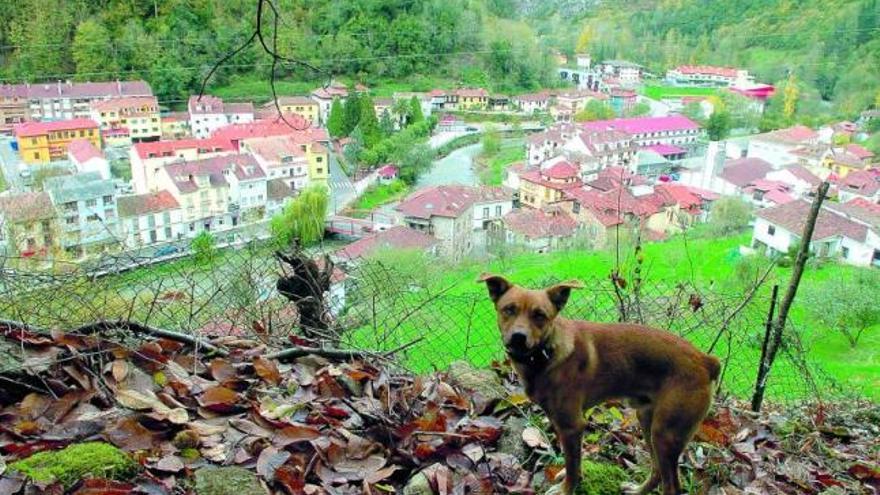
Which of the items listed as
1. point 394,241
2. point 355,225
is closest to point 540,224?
point 394,241

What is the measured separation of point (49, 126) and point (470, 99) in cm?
2581

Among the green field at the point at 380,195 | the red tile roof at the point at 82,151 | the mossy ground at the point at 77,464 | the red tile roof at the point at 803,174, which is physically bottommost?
the green field at the point at 380,195

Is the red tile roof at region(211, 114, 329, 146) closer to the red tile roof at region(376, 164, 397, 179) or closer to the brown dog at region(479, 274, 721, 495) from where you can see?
the red tile roof at region(376, 164, 397, 179)

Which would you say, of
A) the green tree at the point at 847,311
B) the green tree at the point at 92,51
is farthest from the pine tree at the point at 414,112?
the green tree at the point at 847,311

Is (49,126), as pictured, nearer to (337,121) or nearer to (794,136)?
(337,121)

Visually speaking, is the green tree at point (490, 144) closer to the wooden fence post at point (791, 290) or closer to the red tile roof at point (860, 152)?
the red tile roof at point (860, 152)

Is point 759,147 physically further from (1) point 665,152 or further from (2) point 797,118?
(2) point 797,118

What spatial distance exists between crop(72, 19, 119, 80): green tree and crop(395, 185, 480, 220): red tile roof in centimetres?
2519

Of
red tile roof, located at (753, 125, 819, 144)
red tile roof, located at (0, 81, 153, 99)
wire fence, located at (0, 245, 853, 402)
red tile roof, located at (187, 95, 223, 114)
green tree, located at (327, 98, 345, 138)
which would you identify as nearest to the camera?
wire fence, located at (0, 245, 853, 402)

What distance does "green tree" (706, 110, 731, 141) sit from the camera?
4459 centimetres

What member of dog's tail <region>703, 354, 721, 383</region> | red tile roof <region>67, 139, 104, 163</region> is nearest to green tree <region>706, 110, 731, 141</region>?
red tile roof <region>67, 139, 104, 163</region>

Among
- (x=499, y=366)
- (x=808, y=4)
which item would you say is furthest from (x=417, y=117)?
(x=808, y=4)

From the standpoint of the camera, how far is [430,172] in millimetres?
33812

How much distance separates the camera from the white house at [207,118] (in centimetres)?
3519
